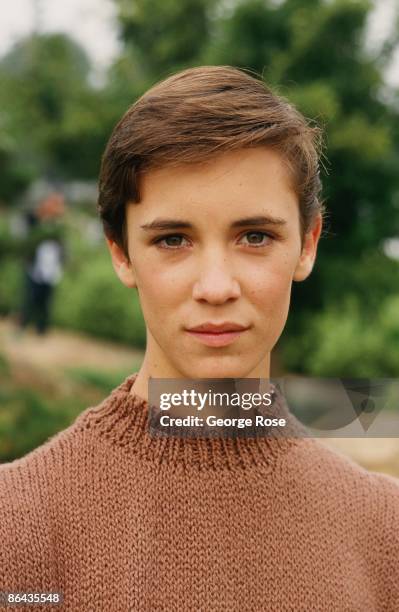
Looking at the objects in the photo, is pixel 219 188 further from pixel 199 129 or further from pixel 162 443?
pixel 162 443

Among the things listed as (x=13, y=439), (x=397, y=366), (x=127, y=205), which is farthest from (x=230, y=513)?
(x=397, y=366)

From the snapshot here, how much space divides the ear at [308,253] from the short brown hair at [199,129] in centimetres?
8

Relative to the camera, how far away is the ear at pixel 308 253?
5.80 ft

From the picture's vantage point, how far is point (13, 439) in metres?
6.08

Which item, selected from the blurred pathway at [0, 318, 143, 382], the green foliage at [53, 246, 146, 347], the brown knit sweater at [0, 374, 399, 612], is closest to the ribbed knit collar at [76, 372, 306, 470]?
the brown knit sweater at [0, 374, 399, 612]

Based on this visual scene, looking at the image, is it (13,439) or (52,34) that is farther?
(52,34)

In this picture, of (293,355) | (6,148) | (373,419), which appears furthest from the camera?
(293,355)

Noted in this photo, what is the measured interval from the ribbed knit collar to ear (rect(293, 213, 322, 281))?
1.26 feet

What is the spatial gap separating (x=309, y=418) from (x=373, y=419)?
0.54 ft

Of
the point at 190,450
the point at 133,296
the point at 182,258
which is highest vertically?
the point at 133,296

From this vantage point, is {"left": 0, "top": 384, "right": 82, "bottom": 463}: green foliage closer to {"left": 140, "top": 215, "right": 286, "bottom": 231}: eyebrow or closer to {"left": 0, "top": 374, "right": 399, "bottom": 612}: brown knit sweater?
{"left": 0, "top": 374, "right": 399, "bottom": 612}: brown knit sweater

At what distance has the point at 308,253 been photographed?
1.81m

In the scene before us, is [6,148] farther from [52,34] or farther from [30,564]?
[52,34]

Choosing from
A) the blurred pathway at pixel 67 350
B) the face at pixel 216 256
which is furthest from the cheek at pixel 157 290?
the blurred pathway at pixel 67 350
